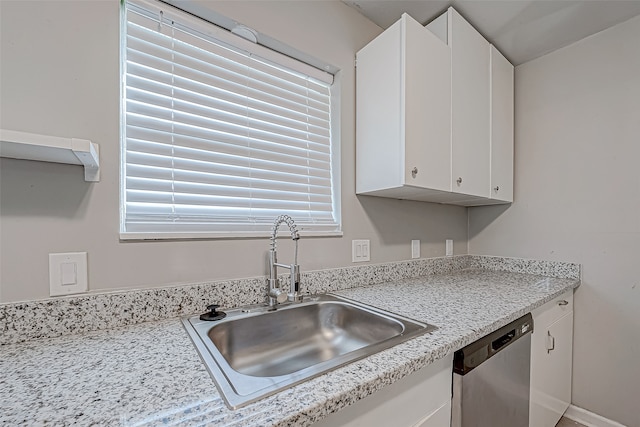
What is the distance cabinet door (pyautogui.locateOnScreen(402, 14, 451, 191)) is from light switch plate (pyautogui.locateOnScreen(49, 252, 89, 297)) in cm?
122

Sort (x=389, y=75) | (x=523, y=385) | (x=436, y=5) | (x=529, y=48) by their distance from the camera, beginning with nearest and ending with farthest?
1. (x=523, y=385)
2. (x=389, y=75)
3. (x=436, y=5)
4. (x=529, y=48)

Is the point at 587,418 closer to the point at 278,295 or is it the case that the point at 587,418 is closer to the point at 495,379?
the point at 495,379

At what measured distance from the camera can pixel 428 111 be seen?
4.44 feet

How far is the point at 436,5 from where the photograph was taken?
1.48 m

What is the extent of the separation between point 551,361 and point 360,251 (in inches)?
44.1

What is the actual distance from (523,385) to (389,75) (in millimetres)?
1484

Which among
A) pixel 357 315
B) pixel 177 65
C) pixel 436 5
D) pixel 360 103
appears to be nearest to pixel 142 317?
pixel 357 315

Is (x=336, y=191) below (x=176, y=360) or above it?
above

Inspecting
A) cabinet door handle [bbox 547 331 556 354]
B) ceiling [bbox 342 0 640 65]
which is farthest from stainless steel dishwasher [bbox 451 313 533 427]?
ceiling [bbox 342 0 640 65]

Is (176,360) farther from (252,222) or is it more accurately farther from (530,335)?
(530,335)

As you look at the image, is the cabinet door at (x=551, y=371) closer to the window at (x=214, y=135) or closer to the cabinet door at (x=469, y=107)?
the cabinet door at (x=469, y=107)

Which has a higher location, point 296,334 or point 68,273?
point 68,273

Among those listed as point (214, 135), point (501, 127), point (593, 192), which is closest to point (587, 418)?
point (593, 192)

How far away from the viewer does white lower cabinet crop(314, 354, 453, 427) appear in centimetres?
62
